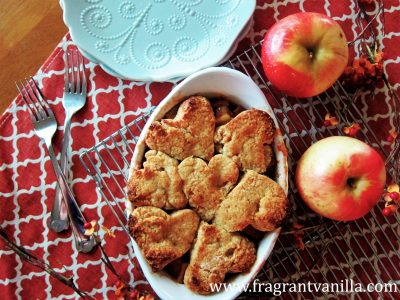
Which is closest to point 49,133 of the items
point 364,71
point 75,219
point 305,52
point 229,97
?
point 75,219

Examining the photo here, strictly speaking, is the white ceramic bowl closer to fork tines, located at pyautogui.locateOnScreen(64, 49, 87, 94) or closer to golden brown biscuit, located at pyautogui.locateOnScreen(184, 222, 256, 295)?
golden brown biscuit, located at pyautogui.locateOnScreen(184, 222, 256, 295)

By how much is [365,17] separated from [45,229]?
0.94 meters

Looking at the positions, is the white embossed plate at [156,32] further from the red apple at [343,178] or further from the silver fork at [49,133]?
the red apple at [343,178]

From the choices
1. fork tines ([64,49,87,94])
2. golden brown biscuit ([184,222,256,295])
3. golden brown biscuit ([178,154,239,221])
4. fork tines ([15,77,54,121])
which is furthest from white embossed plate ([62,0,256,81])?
golden brown biscuit ([184,222,256,295])

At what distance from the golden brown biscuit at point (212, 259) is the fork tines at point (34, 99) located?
498mm

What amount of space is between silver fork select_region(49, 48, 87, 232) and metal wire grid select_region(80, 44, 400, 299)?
0.19ft

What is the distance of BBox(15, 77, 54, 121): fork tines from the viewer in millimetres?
1253

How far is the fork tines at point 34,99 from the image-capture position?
4.11ft

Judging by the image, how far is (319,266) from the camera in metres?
1.23

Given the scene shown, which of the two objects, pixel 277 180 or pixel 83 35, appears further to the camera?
pixel 83 35

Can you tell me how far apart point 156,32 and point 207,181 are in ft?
1.41

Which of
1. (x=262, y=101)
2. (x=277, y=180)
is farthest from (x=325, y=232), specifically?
(x=262, y=101)

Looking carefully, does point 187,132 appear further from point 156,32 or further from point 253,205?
point 156,32

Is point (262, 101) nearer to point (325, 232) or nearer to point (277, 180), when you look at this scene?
point (277, 180)
